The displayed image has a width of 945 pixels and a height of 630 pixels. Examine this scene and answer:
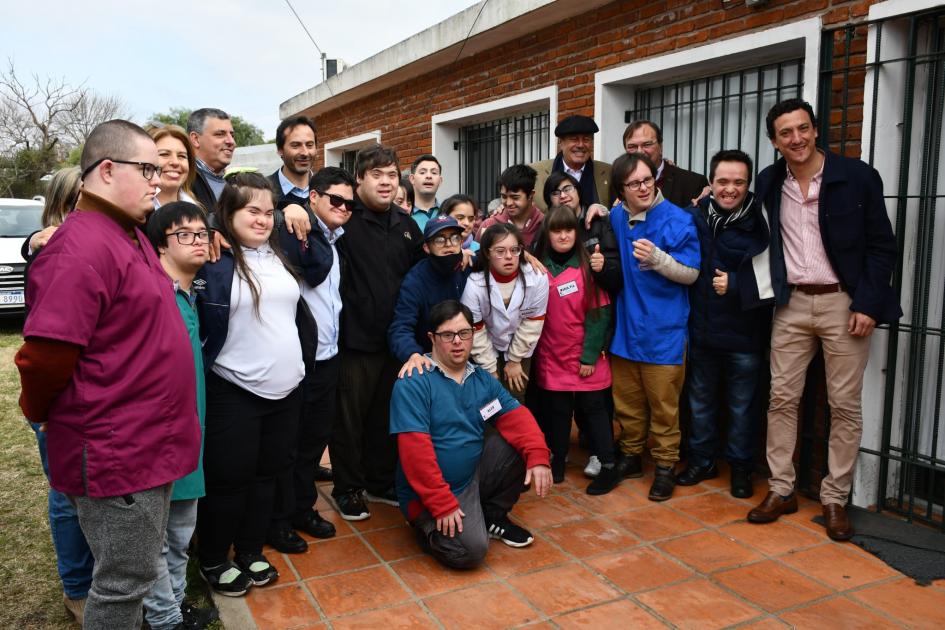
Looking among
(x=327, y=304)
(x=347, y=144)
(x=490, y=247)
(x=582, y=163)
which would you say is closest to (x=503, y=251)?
(x=490, y=247)

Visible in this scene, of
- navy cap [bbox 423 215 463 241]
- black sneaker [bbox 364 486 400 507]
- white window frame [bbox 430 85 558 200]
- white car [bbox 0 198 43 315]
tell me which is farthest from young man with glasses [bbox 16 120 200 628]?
white car [bbox 0 198 43 315]

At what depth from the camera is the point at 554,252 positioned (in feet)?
14.5

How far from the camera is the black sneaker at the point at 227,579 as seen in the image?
10.6 ft

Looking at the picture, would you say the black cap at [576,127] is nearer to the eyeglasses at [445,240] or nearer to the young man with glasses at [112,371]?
the eyeglasses at [445,240]

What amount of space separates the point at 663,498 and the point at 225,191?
2.88 m

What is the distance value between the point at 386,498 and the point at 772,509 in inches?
82.9

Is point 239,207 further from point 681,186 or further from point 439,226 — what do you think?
point 681,186

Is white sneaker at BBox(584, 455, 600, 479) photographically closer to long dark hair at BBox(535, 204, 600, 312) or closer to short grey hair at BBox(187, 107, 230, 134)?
long dark hair at BBox(535, 204, 600, 312)

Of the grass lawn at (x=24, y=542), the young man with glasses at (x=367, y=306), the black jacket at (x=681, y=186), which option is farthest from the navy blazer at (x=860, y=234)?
the grass lawn at (x=24, y=542)

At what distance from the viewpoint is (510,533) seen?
12.3 ft

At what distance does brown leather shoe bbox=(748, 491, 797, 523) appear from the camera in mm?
3984

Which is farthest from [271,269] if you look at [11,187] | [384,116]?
[11,187]

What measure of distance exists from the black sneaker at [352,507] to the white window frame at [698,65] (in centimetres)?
323

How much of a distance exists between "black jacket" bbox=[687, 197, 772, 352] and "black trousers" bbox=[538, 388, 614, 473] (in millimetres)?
693
